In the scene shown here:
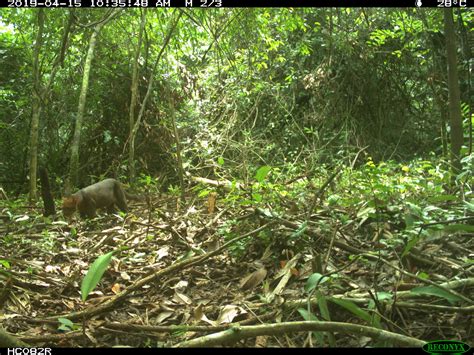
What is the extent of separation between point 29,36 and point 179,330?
695cm

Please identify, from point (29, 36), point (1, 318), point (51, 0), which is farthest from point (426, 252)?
point (29, 36)

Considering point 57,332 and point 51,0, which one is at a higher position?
point 51,0

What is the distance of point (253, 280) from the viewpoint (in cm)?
311

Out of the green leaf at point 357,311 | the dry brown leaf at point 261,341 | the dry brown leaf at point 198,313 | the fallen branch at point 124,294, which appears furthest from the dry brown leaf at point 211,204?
the green leaf at point 357,311

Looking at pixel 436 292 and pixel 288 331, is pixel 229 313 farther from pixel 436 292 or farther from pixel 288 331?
pixel 436 292

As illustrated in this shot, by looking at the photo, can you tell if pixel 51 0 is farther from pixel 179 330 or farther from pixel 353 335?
pixel 353 335

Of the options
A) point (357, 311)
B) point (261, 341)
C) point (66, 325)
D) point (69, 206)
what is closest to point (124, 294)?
point (66, 325)

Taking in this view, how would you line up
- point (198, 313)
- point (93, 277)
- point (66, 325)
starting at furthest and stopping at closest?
1. point (198, 313)
2. point (66, 325)
3. point (93, 277)

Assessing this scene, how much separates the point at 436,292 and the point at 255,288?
119cm

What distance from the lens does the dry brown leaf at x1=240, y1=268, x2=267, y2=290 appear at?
3.09 m

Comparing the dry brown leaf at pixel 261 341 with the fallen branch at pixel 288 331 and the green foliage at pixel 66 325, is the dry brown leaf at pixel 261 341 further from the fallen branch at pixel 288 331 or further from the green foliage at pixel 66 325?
the green foliage at pixel 66 325

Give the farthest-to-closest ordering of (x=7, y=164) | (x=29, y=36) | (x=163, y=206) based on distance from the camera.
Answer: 1. (x=7, y=164)
2. (x=29, y=36)
3. (x=163, y=206)

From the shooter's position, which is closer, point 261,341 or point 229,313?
point 261,341

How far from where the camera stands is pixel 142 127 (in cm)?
855
